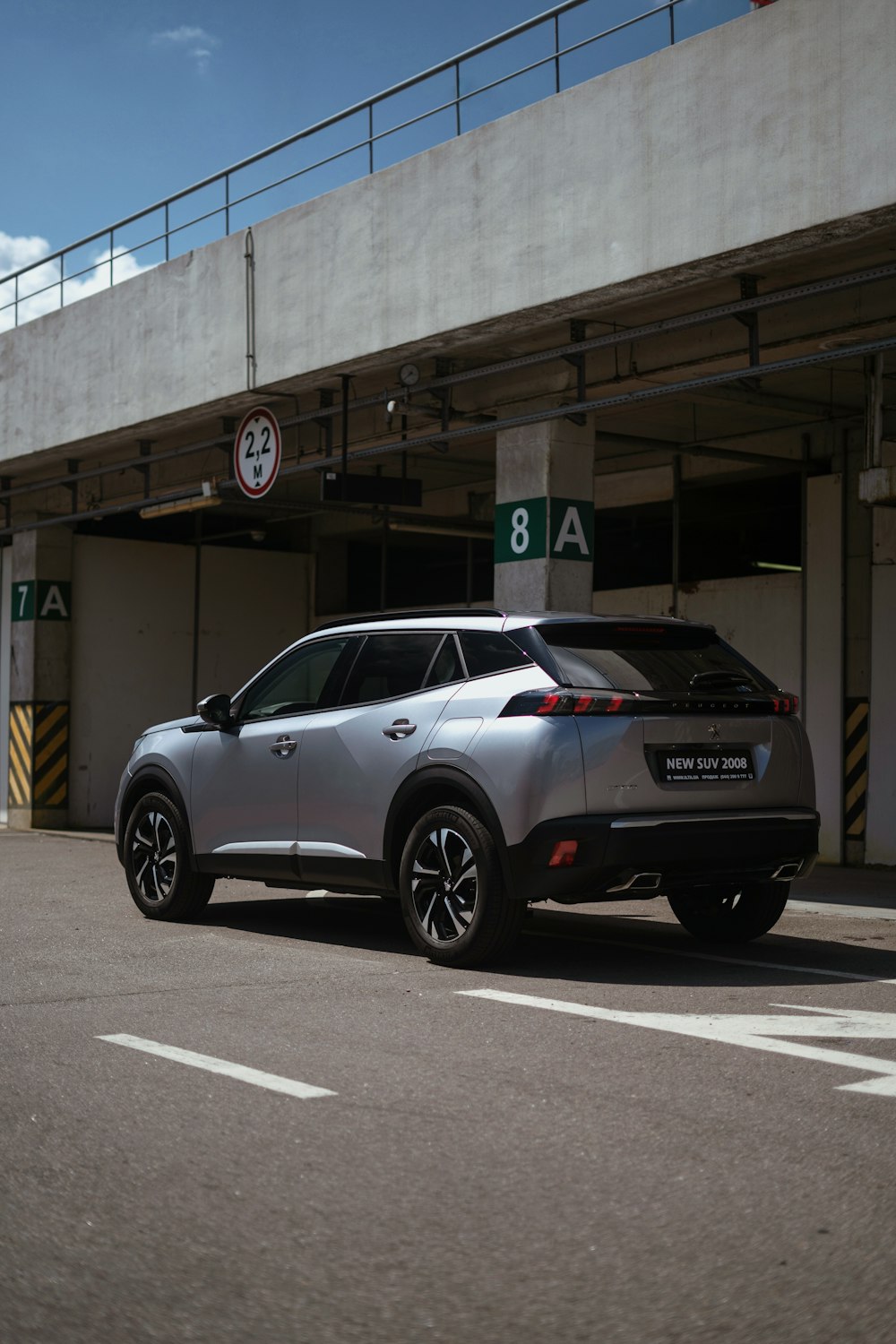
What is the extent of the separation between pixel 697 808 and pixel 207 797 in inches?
125

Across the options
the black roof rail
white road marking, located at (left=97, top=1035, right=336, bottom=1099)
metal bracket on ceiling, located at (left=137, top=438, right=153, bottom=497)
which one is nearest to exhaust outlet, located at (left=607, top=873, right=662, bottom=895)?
the black roof rail

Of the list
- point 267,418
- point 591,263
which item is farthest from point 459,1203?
point 267,418

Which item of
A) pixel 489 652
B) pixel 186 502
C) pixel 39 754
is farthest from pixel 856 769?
pixel 39 754

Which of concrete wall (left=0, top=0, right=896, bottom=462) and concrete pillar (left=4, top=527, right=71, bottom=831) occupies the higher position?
concrete wall (left=0, top=0, right=896, bottom=462)

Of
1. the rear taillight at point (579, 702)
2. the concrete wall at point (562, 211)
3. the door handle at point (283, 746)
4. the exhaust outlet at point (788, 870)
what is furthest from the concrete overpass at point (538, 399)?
the door handle at point (283, 746)

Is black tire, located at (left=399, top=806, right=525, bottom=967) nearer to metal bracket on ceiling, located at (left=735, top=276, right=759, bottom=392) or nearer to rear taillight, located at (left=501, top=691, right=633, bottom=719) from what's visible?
rear taillight, located at (left=501, top=691, right=633, bottom=719)

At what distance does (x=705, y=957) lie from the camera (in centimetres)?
854

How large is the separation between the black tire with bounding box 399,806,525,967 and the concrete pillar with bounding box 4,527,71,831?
14642mm

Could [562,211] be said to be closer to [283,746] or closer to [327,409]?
[327,409]

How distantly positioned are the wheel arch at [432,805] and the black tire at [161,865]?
1.98 meters

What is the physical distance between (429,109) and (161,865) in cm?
663

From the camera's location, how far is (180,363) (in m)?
16.2

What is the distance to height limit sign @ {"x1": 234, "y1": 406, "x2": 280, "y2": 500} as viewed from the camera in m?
15.0

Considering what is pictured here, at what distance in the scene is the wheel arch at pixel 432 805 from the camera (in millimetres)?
7680
